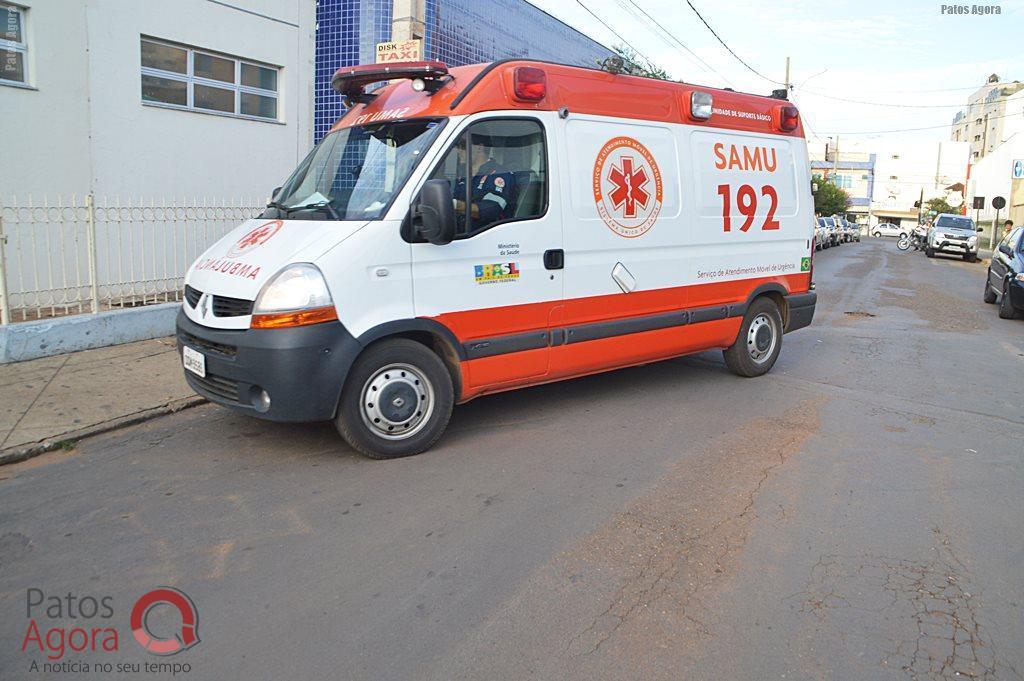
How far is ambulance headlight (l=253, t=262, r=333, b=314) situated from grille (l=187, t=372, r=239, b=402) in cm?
58

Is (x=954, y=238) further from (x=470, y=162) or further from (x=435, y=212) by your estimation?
(x=435, y=212)

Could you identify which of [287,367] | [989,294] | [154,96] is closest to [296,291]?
[287,367]

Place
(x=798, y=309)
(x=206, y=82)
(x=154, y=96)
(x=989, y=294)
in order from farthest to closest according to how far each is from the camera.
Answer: (x=989, y=294) < (x=206, y=82) < (x=154, y=96) < (x=798, y=309)

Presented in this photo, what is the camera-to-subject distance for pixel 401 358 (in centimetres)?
514

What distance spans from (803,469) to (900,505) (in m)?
0.69

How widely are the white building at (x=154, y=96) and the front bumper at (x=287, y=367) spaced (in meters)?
5.51

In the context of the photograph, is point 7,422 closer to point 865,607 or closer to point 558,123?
point 558,123

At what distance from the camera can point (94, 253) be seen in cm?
773

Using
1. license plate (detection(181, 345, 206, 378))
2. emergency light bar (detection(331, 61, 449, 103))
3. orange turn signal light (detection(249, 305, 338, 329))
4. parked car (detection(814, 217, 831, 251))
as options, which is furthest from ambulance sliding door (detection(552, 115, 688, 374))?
parked car (detection(814, 217, 831, 251))

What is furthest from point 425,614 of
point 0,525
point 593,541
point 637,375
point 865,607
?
point 637,375

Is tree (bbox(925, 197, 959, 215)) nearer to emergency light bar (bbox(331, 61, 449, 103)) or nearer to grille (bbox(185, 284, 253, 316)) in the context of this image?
emergency light bar (bbox(331, 61, 449, 103))

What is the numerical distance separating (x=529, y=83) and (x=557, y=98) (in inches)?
12.7

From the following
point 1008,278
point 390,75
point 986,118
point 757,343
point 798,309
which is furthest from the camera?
point 986,118

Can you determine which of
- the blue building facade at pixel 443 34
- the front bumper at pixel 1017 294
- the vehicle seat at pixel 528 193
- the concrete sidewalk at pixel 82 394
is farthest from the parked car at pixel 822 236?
the concrete sidewalk at pixel 82 394
